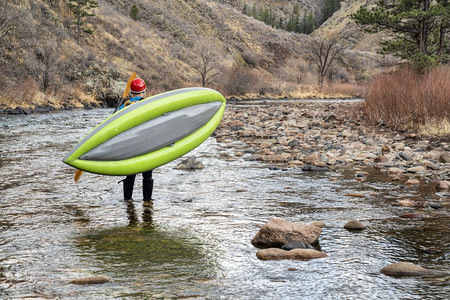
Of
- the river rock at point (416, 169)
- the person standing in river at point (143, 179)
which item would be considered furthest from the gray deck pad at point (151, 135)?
the river rock at point (416, 169)

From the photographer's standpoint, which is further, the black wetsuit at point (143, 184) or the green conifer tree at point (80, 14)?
the green conifer tree at point (80, 14)

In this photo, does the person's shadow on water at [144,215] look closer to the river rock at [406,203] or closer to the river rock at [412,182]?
the river rock at [406,203]

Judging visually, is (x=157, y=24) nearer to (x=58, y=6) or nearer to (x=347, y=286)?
(x=58, y=6)

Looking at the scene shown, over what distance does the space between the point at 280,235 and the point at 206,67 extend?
157ft

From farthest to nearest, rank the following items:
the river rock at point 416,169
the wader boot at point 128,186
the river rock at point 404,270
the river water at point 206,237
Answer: the river rock at point 416,169
the wader boot at point 128,186
the river rock at point 404,270
the river water at point 206,237

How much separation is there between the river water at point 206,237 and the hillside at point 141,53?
19864 millimetres

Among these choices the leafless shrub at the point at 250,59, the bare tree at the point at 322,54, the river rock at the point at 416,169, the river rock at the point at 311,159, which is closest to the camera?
the river rock at the point at 416,169

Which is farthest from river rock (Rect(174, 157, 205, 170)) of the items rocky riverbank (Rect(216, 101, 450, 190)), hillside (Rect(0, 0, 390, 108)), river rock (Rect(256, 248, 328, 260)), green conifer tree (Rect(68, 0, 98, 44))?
green conifer tree (Rect(68, 0, 98, 44))

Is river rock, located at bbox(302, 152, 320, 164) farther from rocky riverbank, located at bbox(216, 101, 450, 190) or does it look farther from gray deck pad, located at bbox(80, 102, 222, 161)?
gray deck pad, located at bbox(80, 102, 222, 161)

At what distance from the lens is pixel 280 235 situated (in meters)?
4.62

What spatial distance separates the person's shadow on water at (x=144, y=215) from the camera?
553 cm

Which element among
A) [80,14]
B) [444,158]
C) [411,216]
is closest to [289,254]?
[411,216]

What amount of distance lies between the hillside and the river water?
19.9m

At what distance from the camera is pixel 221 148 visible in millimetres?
12609
